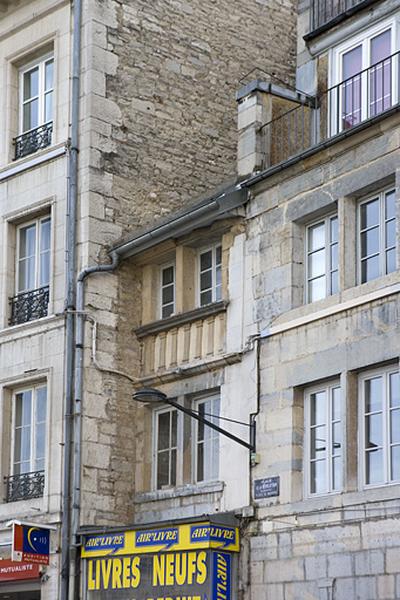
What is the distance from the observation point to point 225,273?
1767cm

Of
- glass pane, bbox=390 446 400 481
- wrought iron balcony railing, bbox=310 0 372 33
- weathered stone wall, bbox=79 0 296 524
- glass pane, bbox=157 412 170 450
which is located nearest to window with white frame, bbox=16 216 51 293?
weathered stone wall, bbox=79 0 296 524

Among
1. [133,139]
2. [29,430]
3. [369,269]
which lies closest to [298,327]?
[369,269]

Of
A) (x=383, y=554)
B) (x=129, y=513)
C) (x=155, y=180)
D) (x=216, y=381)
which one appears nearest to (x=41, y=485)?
(x=129, y=513)

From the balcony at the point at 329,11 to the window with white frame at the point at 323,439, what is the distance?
5.38 m

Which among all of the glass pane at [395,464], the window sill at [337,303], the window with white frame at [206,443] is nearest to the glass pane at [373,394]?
the glass pane at [395,464]

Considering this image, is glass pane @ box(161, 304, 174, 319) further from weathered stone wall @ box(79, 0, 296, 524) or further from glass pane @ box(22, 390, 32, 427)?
glass pane @ box(22, 390, 32, 427)

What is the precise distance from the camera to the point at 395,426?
14805 millimetres

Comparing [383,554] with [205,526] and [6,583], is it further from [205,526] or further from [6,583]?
[6,583]

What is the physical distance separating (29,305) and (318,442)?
5445 millimetres

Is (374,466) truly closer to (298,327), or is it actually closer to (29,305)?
(298,327)

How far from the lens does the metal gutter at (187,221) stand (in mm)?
17375

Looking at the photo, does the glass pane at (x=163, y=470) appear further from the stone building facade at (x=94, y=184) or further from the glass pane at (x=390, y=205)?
the glass pane at (x=390, y=205)

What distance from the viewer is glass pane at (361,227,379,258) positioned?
15.6 m

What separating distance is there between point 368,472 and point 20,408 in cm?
607
